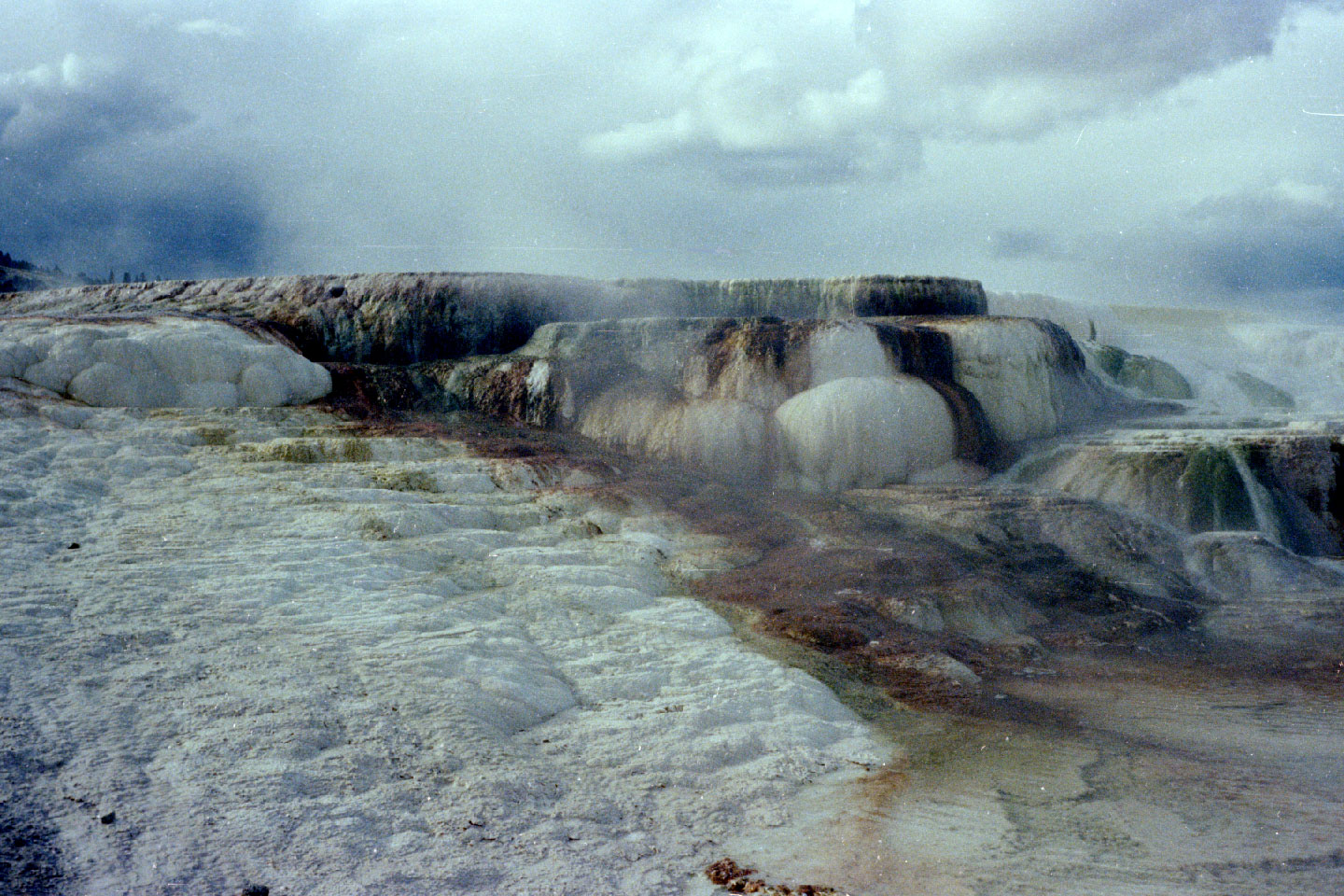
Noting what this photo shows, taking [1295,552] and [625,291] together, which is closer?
[1295,552]

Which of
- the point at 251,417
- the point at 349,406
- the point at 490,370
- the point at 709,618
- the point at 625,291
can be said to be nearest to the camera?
the point at 709,618

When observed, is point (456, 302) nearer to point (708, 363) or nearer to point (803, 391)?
point (708, 363)

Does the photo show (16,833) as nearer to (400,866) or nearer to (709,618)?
(400,866)

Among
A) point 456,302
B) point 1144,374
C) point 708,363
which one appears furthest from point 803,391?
point 1144,374

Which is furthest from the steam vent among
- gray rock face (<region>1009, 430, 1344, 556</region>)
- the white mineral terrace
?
the white mineral terrace

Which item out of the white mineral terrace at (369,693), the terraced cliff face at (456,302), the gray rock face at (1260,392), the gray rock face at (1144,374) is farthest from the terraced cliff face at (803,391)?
the gray rock face at (1260,392)

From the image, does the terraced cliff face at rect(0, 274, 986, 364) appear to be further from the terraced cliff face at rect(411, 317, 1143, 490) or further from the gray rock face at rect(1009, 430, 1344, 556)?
the gray rock face at rect(1009, 430, 1344, 556)

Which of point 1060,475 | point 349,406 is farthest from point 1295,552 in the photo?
point 349,406

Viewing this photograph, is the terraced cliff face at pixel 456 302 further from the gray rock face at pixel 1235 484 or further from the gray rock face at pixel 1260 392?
the gray rock face at pixel 1235 484

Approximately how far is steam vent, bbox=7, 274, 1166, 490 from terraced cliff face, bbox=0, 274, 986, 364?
30 mm

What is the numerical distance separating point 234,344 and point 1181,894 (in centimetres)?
1149

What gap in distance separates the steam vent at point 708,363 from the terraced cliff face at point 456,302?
0.10 ft

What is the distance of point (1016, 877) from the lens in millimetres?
3600

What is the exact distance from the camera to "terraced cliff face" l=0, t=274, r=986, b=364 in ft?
46.8
